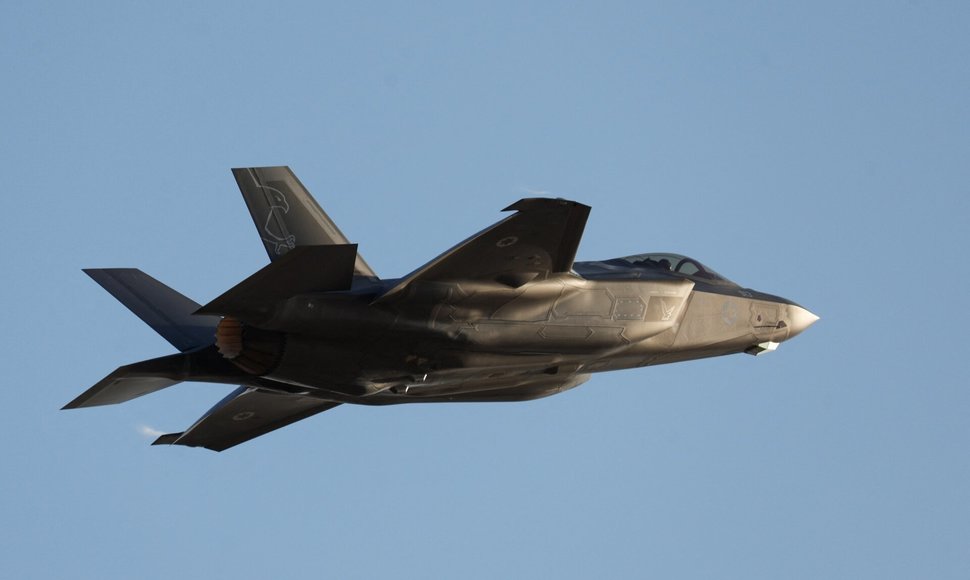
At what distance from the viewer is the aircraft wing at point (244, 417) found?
27828mm

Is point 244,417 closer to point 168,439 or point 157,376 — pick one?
point 168,439

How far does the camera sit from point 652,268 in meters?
27.2

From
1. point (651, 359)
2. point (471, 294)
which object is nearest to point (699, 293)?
point (651, 359)

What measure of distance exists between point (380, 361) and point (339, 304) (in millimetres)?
1523

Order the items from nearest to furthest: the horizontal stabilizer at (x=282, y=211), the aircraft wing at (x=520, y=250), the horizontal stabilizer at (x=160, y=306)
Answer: the aircraft wing at (x=520, y=250) → the horizontal stabilizer at (x=160, y=306) → the horizontal stabilizer at (x=282, y=211)

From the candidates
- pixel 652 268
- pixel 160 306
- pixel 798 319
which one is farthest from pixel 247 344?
pixel 798 319

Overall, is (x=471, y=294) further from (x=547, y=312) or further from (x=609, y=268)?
(x=609, y=268)

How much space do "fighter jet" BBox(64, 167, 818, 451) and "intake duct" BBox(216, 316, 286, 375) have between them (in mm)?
21

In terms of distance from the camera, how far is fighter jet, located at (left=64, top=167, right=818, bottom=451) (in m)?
22.9

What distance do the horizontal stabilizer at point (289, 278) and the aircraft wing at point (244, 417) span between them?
5124 millimetres

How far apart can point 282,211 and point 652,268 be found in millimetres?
6884

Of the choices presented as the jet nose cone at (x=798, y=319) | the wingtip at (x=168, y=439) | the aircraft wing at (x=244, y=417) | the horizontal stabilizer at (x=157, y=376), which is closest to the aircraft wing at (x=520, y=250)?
the horizontal stabilizer at (x=157, y=376)

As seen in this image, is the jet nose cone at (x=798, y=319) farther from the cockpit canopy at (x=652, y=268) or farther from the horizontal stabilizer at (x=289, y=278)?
the horizontal stabilizer at (x=289, y=278)

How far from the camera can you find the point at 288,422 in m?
28.6
